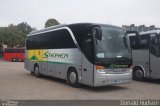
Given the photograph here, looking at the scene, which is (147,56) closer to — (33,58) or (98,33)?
(98,33)

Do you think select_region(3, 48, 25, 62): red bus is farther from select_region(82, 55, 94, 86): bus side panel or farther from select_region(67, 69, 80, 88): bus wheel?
select_region(82, 55, 94, 86): bus side panel

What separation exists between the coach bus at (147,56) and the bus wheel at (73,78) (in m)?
4.08

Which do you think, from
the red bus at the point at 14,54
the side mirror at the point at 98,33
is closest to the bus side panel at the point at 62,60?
the side mirror at the point at 98,33

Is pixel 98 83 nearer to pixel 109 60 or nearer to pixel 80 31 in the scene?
pixel 109 60

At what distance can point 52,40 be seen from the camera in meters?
16.8

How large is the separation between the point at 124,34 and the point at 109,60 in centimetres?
187

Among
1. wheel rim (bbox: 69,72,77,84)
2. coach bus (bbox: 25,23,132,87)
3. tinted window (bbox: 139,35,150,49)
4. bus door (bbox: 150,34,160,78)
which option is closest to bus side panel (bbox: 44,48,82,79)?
coach bus (bbox: 25,23,132,87)

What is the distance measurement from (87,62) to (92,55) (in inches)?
21.5

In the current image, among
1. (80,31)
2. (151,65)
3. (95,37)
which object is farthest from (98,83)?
(151,65)

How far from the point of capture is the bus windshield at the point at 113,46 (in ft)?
40.8

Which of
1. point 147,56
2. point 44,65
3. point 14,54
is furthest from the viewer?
point 14,54

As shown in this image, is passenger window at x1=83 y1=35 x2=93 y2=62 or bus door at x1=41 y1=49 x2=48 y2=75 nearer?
passenger window at x1=83 y1=35 x2=93 y2=62

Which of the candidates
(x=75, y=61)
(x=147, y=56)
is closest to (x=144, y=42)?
(x=147, y=56)

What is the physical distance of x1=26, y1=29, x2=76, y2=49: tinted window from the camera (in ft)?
48.6
